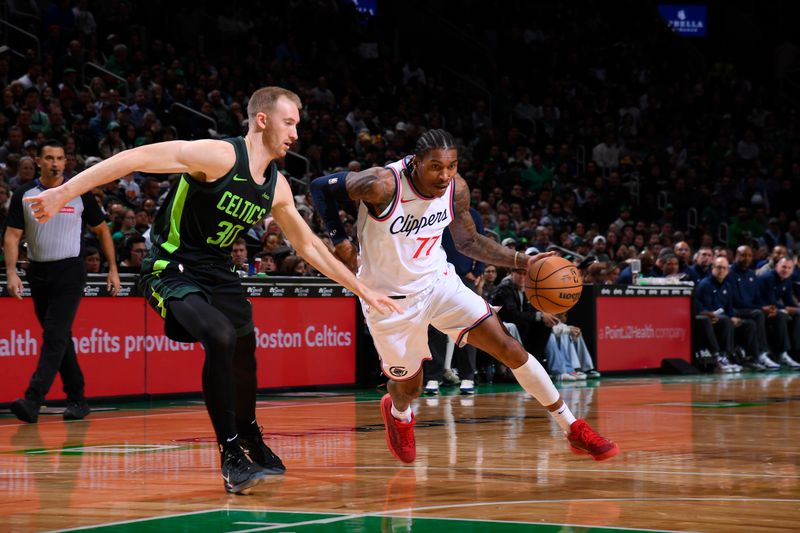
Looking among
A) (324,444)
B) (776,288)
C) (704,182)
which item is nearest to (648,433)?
(324,444)

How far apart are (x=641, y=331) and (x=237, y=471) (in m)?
12.0

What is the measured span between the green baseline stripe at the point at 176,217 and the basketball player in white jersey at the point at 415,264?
3.86 feet

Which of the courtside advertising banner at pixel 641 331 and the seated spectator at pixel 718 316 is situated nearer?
the courtside advertising banner at pixel 641 331

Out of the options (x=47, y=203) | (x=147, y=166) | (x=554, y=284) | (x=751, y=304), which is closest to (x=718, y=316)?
(x=751, y=304)

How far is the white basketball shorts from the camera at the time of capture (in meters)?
6.84

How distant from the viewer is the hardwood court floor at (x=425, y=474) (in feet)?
16.0

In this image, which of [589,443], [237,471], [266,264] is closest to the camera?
[237,471]

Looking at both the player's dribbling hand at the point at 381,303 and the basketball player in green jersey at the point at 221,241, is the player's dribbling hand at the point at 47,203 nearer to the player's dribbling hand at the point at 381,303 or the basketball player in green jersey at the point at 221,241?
the basketball player in green jersey at the point at 221,241

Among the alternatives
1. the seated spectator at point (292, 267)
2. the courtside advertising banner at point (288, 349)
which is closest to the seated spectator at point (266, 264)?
the seated spectator at point (292, 267)

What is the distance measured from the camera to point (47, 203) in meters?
4.88

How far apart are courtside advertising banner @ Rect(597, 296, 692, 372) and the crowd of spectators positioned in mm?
544

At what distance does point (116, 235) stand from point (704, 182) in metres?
15.3

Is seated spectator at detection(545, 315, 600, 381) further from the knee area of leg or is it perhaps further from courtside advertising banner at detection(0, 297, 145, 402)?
the knee area of leg

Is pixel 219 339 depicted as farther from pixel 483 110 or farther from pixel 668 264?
pixel 483 110
